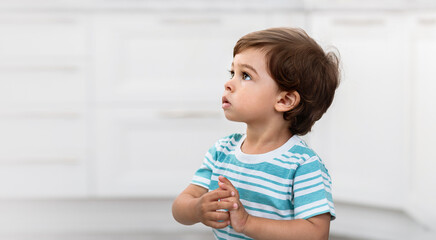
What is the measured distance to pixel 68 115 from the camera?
196 cm

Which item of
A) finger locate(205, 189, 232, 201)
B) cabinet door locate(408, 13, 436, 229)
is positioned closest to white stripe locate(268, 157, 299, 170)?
finger locate(205, 189, 232, 201)

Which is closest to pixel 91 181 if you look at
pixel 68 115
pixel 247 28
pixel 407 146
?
pixel 68 115

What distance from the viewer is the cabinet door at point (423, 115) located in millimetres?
1607

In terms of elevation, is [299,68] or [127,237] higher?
[299,68]

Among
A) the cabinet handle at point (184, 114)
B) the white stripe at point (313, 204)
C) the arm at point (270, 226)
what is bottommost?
the arm at point (270, 226)

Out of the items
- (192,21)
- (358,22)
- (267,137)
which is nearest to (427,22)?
(358,22)

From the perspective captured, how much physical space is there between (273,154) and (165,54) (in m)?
1.10

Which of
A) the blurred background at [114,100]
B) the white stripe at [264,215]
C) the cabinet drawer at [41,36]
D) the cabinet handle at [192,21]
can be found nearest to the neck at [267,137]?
the white stripe at [264,215]

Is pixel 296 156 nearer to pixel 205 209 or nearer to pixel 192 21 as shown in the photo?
pixel 205 209

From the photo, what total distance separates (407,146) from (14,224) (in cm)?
138

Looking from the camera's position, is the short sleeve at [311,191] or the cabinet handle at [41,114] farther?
the cabinet handle at [41,114]

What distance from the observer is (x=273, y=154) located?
0.94 m

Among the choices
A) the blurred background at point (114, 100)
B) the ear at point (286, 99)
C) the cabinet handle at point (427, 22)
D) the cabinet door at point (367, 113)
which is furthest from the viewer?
the blurred background at point (114, 100)

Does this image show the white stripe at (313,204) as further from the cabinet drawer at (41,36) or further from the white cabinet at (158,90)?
the cabinet drawer at (41,36)
